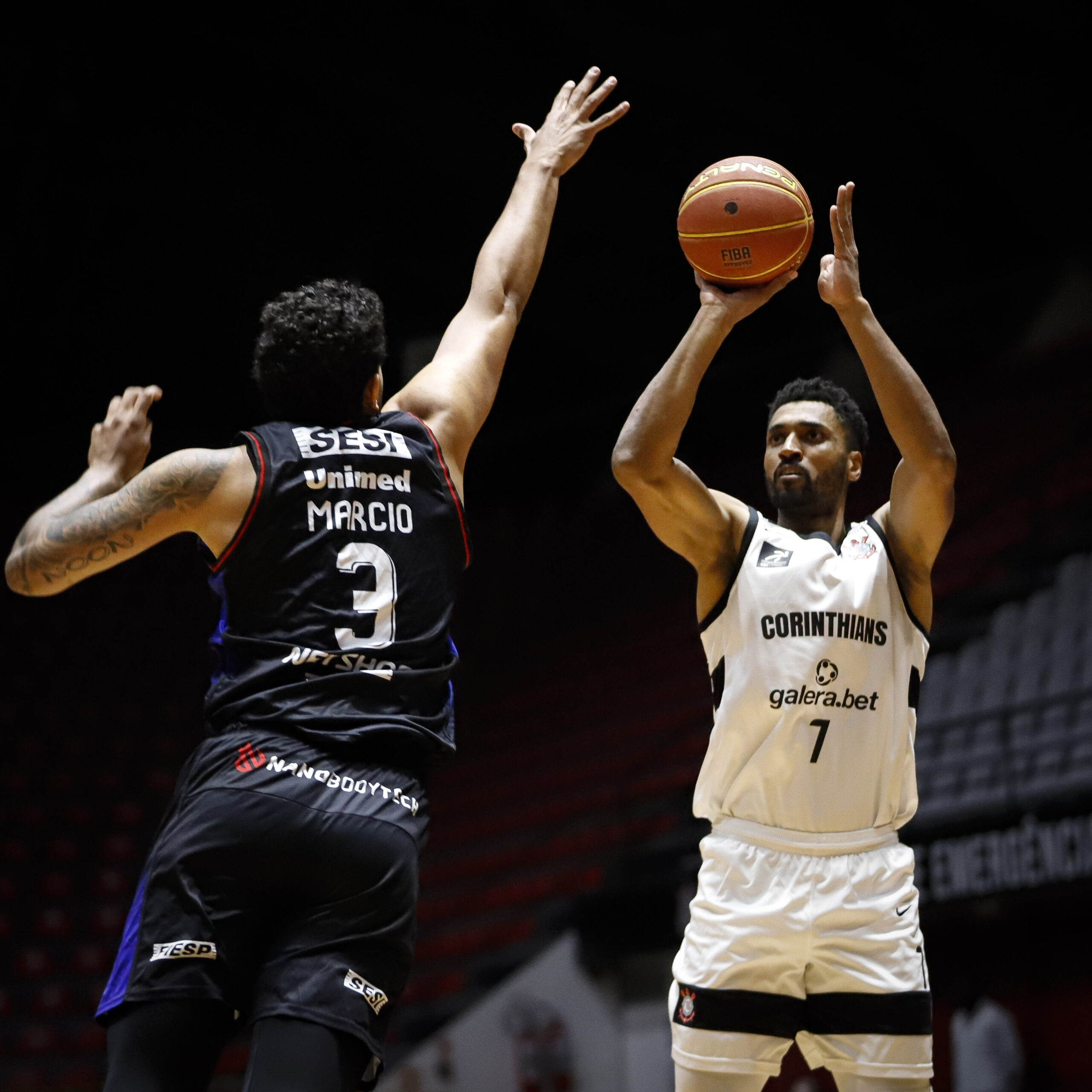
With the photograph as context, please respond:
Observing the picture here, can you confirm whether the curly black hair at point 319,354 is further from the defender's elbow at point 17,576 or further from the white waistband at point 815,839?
the white waistband at point 815,839

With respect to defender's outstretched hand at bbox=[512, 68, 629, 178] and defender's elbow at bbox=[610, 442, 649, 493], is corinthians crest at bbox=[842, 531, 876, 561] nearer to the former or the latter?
defender's elbow at bbox=[610, 442, 649, 493]

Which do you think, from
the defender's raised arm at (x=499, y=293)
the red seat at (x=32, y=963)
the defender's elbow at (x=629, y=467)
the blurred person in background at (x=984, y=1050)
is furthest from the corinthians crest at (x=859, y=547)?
the red seat at (x=32, y=963)

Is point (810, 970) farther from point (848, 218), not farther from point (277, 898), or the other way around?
point (848, 218)

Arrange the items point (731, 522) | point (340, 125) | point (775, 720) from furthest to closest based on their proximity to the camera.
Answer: point (340, 125), point (731, 522), point (775, 720)

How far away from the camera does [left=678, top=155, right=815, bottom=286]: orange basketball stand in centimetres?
366

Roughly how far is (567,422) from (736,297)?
Result: 511 inches

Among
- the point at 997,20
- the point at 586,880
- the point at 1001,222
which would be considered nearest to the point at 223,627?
the point at 586,880

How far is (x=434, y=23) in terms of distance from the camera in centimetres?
1102

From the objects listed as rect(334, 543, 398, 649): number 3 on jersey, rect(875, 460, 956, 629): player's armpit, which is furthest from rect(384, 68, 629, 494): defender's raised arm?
rect(875, 460, 956, 629): player's armpit

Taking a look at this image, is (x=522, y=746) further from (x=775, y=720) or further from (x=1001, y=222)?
(x=775, y=720)

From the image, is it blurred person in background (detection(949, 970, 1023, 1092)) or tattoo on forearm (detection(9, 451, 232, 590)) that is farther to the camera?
blurred person in background (detection(949, 970, 1023, 1092))

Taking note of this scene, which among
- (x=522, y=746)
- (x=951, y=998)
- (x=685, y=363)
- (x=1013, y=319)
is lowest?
(x=951, y=998)

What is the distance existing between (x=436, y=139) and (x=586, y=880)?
6315 millimetres

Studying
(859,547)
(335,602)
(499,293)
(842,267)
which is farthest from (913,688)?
(335,602)
